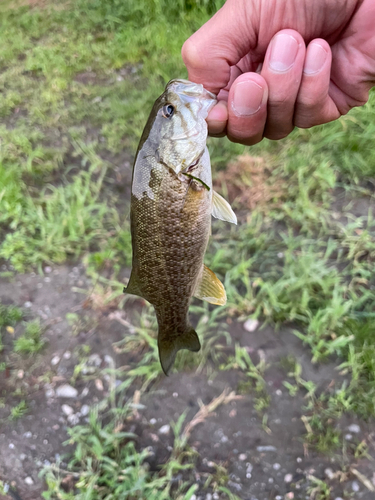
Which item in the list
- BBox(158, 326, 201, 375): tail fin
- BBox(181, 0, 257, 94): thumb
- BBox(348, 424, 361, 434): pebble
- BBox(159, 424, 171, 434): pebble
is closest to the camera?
BBox(181, 0, 257, 94): thumb

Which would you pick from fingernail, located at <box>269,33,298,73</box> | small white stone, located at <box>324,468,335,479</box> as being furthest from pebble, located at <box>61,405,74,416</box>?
fingernail, located at <box>269,33,298,73</box>

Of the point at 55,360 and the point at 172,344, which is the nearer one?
the point at 172,344

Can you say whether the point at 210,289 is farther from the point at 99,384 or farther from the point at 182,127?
the point at 99,384

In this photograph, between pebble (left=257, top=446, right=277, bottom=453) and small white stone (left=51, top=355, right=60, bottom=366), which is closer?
pebble (left=257, top=446, right=277, bottom=453)

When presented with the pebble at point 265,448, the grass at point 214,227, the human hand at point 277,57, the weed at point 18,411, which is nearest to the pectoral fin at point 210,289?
the human hand at point 277,57

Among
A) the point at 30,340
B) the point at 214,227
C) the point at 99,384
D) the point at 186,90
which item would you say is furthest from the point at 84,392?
the point at 186,90

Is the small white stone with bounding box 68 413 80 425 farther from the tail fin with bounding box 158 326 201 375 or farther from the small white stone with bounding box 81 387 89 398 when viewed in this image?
the tail fin with bounding box 158 326 201 375
